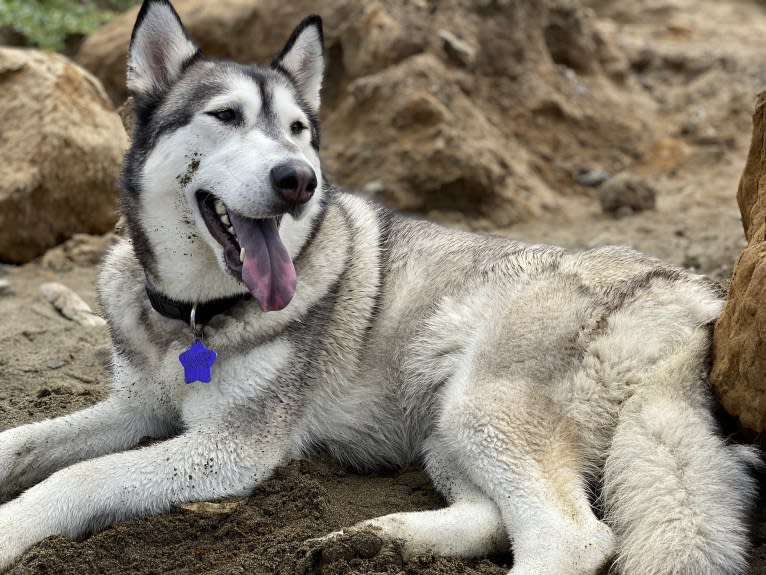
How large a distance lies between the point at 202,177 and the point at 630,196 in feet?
18.2

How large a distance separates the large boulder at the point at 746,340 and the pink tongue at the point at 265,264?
1.66 meters

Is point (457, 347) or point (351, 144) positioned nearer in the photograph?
point (457, 347)

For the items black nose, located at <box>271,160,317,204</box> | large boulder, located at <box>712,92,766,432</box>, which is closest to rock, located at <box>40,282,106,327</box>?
black nose, located at <box>271,160,317,204</box>

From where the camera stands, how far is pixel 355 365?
3996 millimetres

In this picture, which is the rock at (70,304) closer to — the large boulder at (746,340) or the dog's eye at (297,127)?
the dog's eye at (297,127)

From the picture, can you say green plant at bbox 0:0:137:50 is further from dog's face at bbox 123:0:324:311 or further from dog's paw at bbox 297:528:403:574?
dog's paw at bbox 297:528:403:574

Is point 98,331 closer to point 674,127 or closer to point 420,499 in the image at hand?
point 420,499

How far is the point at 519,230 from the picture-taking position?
819 centimetres

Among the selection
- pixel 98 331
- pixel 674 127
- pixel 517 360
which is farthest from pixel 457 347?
pixel 674 127

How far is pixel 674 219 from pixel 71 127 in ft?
16.8

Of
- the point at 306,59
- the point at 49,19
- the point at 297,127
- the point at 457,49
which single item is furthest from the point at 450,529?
the point at 49,19

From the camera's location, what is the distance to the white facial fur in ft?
11.6

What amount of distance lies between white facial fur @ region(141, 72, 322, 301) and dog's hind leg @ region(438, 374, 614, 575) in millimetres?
1050

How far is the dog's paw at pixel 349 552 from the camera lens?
308 centimetres
